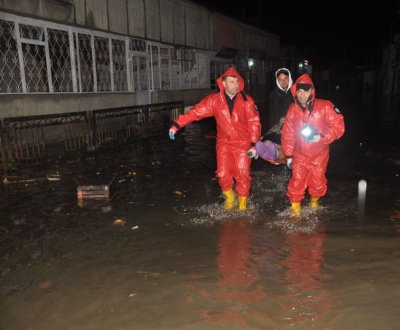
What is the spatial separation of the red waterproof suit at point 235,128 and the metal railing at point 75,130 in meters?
4.77

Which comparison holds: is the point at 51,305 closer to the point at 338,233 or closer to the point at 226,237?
the point at 226,237

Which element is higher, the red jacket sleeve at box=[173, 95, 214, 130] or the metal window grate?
the metal window grate

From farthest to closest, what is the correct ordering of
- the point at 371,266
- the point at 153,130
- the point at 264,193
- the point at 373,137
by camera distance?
the point at 153,130
the point at 373,137
the point at 264,193
the point at 371,266

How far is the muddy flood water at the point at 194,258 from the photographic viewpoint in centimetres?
315

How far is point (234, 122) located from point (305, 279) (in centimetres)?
237

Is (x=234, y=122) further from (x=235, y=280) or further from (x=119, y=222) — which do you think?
(x=235, y=280)

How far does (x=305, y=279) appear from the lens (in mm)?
3660

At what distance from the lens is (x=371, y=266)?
152 inches

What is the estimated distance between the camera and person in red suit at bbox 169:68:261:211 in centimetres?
531

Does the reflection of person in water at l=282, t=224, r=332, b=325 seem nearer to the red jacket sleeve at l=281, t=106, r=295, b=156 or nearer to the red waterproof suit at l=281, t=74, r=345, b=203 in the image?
the red waterproof suit at l=281, t=74, r=345, b=203

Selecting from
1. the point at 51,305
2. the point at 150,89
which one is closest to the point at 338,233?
the point at 51,305

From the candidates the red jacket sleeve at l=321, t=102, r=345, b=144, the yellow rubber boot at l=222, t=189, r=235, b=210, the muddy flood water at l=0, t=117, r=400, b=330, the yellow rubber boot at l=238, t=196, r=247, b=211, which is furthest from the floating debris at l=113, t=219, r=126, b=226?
the red jacket sleeve at l=321, t=102, r=345, b=144

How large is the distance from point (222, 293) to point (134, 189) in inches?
152

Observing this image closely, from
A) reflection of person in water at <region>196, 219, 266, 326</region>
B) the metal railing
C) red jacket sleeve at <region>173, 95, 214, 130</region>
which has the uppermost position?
red jacket sleeve at <region>173, 95, 214, 130</region>
